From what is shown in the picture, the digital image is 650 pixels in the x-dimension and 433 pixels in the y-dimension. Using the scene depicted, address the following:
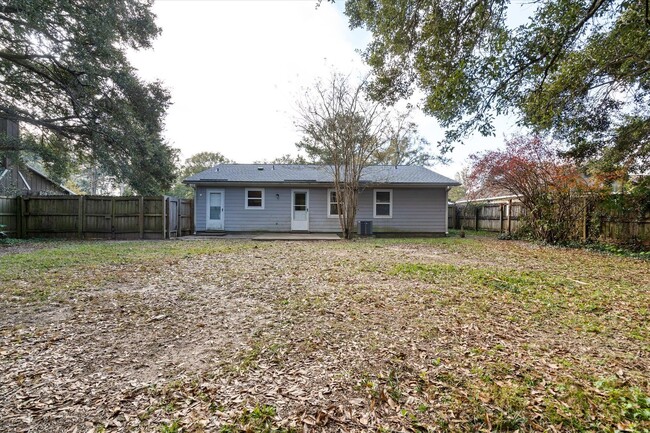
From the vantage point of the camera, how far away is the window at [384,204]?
50.4ft

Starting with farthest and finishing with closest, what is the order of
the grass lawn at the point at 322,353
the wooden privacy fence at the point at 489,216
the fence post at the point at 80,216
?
the wooden privacy fence at the point at 489,216, the fence post at the point at 80,216, the grass lawn at the point at 322,353

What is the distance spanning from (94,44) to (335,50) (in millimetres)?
7724

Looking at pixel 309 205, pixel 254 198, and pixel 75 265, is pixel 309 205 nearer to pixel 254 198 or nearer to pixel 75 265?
pixel 254 198

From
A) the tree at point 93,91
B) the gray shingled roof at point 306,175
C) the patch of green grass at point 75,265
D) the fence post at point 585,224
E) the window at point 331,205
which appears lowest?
the patch of green grass at point 75,265

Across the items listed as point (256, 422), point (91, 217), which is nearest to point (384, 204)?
point (91, 217)

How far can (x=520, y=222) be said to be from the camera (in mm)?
13039

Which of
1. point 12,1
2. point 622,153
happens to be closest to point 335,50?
point 12,1

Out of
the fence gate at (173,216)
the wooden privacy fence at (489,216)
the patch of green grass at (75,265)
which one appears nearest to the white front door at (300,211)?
the fence gate at (173,216)

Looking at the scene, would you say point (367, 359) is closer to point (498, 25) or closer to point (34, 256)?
point (498, 25)

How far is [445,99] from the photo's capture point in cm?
528

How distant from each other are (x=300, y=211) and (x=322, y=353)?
12670 mm

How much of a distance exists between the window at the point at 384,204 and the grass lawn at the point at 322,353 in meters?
9.71

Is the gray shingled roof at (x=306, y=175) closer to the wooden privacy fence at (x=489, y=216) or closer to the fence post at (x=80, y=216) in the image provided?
the wooden privacy fence at (x=489, y=216)

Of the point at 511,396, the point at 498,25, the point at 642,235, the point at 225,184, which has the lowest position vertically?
the point at 511,396
